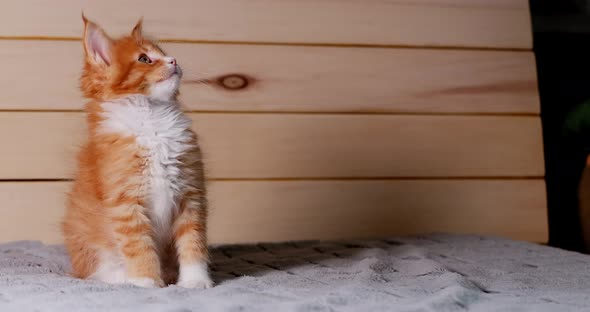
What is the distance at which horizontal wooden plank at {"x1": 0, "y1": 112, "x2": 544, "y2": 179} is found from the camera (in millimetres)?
1920

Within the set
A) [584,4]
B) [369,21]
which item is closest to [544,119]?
[584,4]

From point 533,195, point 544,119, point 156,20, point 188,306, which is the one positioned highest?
point 156,20

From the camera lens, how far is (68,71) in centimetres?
193

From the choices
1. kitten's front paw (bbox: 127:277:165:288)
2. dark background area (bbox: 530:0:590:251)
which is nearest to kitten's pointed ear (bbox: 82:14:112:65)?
kitten's front paw (bbox: 127:277:165:288)

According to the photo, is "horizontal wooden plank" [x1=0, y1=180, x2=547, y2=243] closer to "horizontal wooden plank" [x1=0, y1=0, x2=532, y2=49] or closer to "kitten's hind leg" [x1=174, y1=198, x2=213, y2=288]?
"horizontal wooden plank" [x1=0, y1=0, x2=532, y2=49]

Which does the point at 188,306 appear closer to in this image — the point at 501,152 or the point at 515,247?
the point at 515,247

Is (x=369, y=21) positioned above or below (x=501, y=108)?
above

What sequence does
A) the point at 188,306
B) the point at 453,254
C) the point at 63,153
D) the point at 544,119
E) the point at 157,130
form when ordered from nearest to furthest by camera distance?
the point at 188,306 → the point at 157,130 → the point at 453,254 → the point at 63,153 → the point at 544,119

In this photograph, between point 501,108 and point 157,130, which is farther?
point 501,108

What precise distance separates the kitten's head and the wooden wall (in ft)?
2.03

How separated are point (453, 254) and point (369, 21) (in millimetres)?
778

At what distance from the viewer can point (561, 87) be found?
2268 millimetres

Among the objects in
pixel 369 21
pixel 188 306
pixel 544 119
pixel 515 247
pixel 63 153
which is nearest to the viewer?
pixel 188 306

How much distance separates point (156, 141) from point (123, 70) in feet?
0.46
